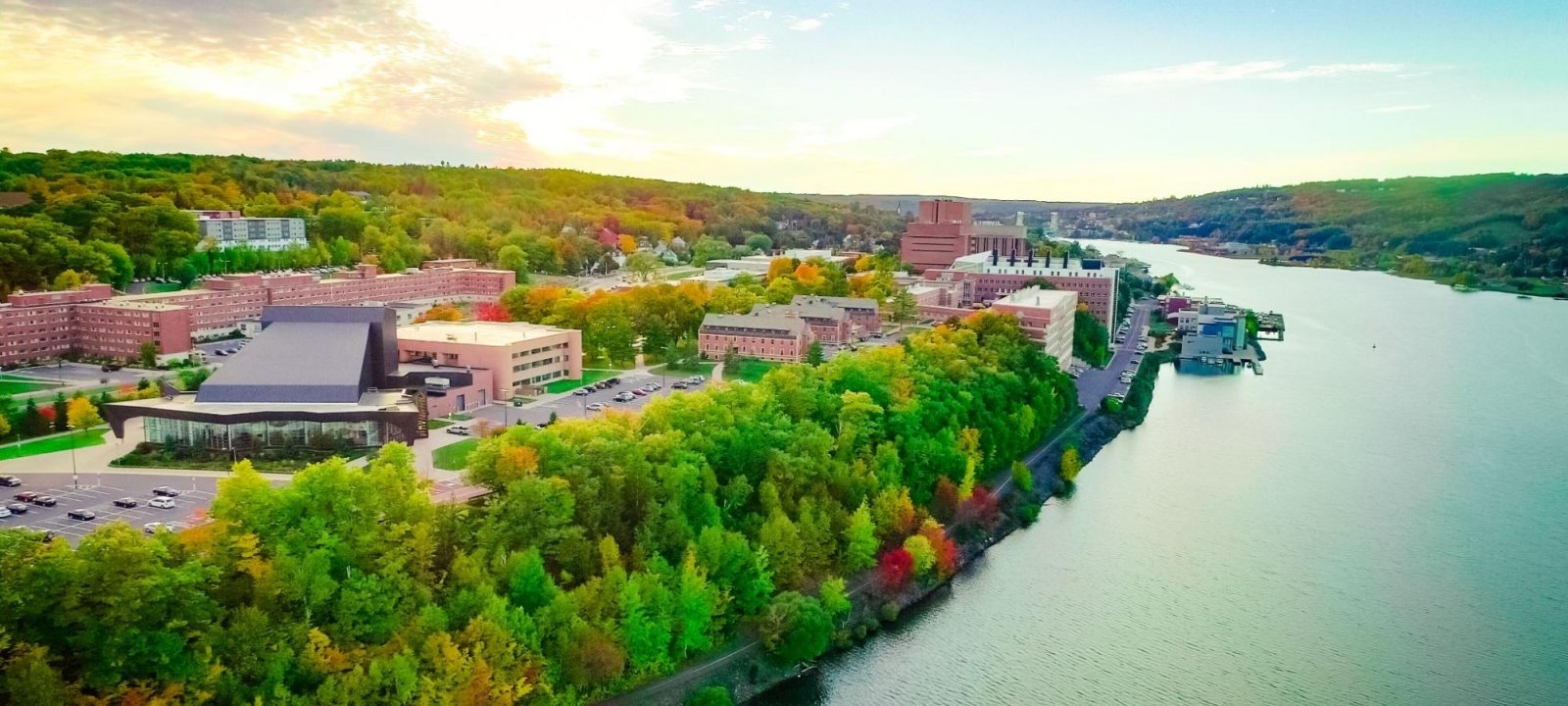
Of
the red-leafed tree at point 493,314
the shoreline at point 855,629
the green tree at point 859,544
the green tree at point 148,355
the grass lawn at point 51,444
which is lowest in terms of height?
the shoreline at point 855,629

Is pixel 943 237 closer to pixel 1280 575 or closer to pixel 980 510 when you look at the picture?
pixel 980 510

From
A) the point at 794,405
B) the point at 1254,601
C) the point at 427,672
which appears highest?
the point at 794,405

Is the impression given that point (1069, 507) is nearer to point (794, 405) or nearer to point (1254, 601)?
point (1254, 601)

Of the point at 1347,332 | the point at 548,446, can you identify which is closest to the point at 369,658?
the point at 548,446

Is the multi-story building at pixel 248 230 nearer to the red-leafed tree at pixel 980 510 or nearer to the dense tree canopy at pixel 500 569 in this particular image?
the dense tree canopy at pixel 500 569

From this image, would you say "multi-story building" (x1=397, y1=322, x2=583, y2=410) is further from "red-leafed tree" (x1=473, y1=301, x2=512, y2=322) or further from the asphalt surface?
the asphalt surface

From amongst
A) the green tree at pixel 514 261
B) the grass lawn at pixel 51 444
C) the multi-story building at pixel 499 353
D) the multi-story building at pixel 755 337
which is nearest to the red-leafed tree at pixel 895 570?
the multi-story building at pixel 499 353
